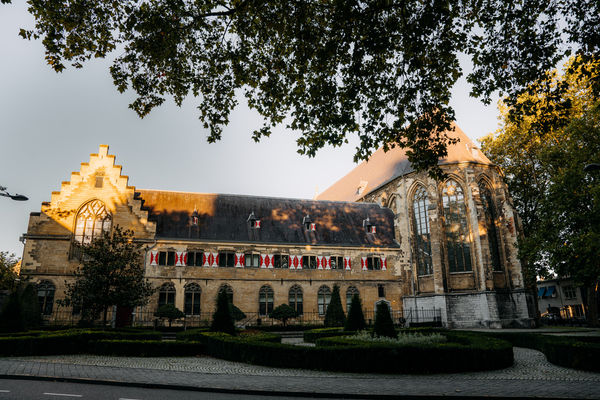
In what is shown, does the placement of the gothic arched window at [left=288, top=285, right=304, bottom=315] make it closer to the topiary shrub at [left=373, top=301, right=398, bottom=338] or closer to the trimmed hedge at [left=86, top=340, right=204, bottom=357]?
the topiary shrub at [left=373, top=301, right=398, bottom=338]

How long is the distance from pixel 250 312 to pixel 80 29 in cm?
2431

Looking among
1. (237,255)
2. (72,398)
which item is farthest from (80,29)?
(237,255)

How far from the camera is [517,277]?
3047 cm

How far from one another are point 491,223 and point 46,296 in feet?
111

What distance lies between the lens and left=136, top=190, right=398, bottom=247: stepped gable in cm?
3081

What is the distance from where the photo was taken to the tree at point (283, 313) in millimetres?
27766

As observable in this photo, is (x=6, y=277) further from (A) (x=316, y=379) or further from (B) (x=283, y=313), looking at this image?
(A) (x=316, y=379)

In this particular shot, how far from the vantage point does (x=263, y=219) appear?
110 ft

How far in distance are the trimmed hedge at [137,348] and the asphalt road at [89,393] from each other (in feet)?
17.1

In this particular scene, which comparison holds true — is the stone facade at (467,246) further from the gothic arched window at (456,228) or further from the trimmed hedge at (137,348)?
the trimmed hedge at (137,348)

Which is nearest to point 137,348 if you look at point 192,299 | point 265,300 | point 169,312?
point 169,312

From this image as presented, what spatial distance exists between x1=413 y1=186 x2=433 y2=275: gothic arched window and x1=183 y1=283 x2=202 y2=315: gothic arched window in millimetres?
18222

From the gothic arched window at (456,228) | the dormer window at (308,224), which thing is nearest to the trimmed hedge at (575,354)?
the gothic arched window at (456,228)

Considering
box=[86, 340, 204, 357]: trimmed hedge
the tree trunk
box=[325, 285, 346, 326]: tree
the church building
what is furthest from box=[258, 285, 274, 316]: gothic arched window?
the tree trunk
